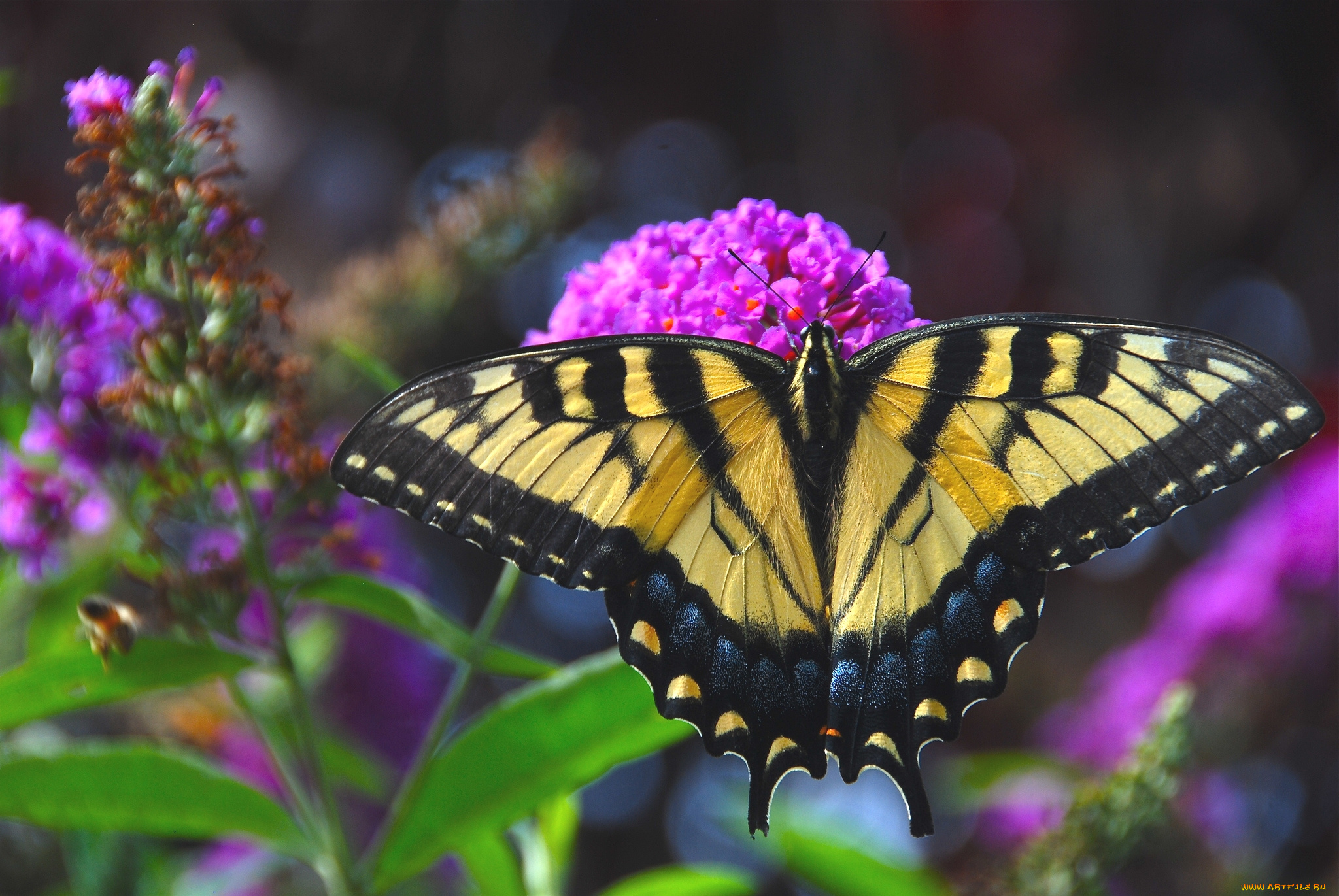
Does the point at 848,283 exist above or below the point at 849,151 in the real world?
below

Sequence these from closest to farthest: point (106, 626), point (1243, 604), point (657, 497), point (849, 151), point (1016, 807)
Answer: point (106, 626)
point (657, 497)
point (1243, 604)
point (1016, 807)
point (849, 151)

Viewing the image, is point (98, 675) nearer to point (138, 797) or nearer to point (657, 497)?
point (138, 797)

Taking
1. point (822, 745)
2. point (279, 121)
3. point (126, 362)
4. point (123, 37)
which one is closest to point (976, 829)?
point (822, 745)

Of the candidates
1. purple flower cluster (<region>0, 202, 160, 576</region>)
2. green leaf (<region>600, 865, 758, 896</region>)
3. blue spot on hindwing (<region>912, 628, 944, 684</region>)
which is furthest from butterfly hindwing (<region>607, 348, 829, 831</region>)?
purple flower cluster (<region>0, 202, 160, 576</region>)

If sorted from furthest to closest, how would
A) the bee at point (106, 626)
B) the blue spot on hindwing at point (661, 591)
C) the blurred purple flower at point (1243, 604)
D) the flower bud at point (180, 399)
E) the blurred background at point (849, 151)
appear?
the blurred background at point (849, 151), the blurred purple flower at point (1243, 604), the blue spot on hindwing at point (661, 591), the flower bud at point (180, 399), the bee at point (106, 626)

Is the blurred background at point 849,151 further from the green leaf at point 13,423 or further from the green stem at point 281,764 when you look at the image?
the green stem at point 281,764

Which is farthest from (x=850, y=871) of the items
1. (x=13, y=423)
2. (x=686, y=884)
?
(x=13, y=423)

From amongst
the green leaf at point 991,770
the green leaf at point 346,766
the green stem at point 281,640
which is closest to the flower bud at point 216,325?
the green stem at point 281,640
